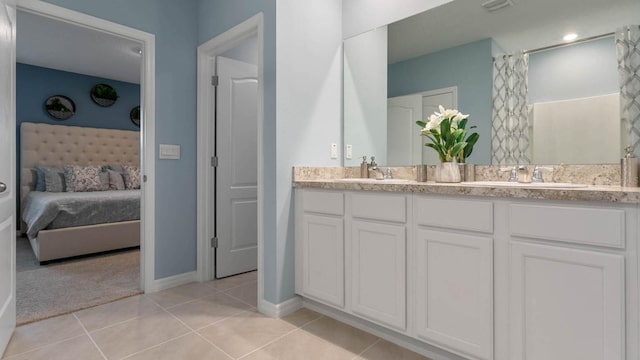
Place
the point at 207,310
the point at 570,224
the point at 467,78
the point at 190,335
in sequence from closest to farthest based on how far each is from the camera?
the point at 570,224 < the point at 190,335 < the point at 467,78 < the point at 207,310

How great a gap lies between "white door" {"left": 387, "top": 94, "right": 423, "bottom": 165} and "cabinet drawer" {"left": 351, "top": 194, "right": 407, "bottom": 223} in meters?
0.59

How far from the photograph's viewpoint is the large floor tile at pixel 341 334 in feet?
6.00

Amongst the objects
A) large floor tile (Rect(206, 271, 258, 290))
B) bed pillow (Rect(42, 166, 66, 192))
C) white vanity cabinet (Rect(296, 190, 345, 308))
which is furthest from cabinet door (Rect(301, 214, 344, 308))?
bed pillow (Rect(42, 166, 66, 192))

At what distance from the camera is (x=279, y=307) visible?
2191 mm

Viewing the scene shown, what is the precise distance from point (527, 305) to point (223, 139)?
8.13 feet

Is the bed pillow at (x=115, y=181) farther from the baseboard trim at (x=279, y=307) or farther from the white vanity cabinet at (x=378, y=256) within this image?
the white vanity cabinet at (x=378, y=256)

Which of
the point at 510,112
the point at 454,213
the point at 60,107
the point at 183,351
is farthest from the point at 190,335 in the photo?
the point at 60,107

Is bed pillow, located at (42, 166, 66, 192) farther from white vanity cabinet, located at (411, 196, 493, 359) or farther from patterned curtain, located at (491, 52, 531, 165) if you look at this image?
patterned curtain, located at (491, 52, 531, 165)

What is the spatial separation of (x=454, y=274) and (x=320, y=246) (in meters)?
0.85

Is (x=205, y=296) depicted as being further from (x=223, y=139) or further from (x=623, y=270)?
(x=623, y=270)

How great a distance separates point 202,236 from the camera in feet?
9.46

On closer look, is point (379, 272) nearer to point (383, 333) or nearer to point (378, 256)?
point (378, 256)

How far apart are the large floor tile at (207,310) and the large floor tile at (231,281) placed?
225mm

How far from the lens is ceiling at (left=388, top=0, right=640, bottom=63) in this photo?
1.61 m
